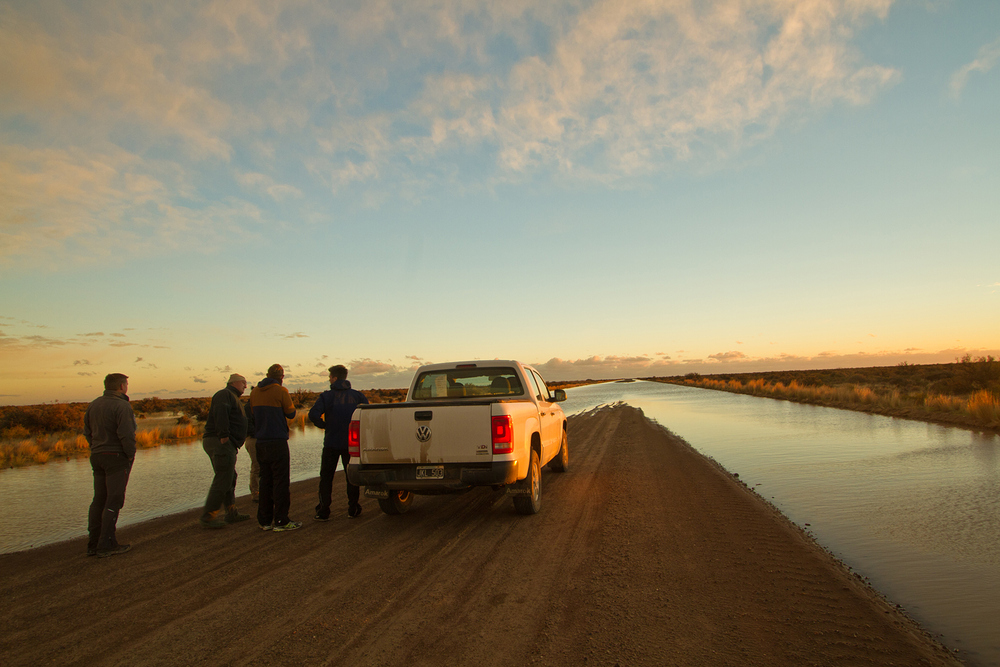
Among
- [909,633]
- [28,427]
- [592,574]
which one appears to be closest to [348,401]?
[592,574]

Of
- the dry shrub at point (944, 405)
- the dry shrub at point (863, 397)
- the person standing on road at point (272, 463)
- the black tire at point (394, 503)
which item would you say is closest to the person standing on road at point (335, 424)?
the black tire at point (394, 503)

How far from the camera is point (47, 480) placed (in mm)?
13016

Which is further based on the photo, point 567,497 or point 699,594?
point 567,497

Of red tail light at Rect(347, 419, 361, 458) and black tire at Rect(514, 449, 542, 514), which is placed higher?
red tail light at Rect(347, 419, 361, 458)

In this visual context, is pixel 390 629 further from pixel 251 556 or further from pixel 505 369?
pixel 505 369

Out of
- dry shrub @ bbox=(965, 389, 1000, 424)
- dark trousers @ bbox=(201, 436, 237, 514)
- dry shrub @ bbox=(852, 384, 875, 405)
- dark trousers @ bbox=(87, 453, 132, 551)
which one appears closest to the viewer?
dark trousers @ bbox=(87, 453, 132, 551)

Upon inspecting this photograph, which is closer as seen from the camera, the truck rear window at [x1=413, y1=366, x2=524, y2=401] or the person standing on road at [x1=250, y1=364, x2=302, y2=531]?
the person standing on road at [x1=250, y1=364, x2=302, y2=531]

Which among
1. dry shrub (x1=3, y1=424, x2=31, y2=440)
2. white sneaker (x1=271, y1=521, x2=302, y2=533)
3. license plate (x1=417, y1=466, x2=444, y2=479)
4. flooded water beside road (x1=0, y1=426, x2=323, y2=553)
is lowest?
flooded water beside road (x1=0, y1=426, x2=323, y2=553)

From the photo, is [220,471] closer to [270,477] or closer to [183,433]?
[270,477]

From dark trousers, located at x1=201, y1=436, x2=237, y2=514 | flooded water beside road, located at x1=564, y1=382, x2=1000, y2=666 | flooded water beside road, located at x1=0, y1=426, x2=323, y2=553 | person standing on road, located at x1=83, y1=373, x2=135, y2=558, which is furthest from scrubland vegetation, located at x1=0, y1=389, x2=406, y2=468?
flooded water beside road, located at x1=564, y1=382, x2=1000, y2=666

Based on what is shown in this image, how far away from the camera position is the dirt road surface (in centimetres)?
358

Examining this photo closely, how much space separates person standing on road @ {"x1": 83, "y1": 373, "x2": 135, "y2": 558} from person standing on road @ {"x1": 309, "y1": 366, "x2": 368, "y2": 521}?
88.4 inches

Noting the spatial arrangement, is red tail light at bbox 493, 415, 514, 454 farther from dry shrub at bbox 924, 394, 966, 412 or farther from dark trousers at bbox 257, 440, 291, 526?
dry shrub at bbox 924, 394, 966, 412

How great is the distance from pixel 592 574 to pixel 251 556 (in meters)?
3.71
